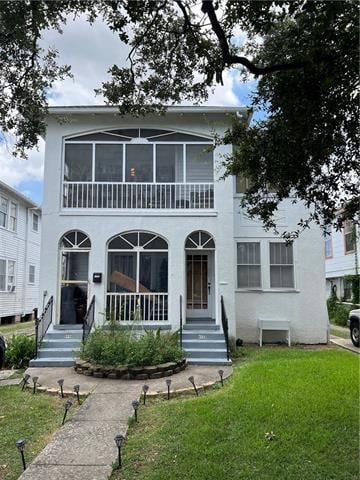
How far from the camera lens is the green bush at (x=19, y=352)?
404 inches

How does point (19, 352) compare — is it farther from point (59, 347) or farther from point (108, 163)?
point (108, 163)

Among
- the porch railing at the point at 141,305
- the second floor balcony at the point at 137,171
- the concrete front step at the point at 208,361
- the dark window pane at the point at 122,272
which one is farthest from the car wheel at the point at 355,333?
the dark window pane at the point at 122,272

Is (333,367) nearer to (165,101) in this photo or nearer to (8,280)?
(165,101)

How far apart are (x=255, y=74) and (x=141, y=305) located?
8.38 m

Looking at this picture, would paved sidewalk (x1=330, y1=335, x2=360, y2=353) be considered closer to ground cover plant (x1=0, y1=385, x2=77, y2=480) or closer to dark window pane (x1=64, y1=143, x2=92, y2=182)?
ground cover plant (x1=0, y1=385, x2=77, y2=480)

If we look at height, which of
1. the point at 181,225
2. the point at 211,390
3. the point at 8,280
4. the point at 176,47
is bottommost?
the point at 211,390

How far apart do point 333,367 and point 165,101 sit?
21.7 ft

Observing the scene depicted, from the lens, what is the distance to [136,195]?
12492 millimetres

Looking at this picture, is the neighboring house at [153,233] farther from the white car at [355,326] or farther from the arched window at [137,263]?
the white car at [355,326]

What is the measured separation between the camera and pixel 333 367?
29.8ft

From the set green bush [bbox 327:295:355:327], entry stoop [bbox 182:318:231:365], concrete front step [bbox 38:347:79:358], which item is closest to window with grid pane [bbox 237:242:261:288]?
entry stoop [bbox 182:318:231:365]

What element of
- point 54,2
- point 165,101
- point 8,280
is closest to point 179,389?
point 165,101

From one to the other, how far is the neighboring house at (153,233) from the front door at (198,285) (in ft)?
0.10

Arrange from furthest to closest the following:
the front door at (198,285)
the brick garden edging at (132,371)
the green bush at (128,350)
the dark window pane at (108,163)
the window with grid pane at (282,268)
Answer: the window with grid pane at (282,268) < the front door at (198,285) < the dark window pane at (108,163) < the green bush at (128,350) < the brick garden edging at (132,371)
